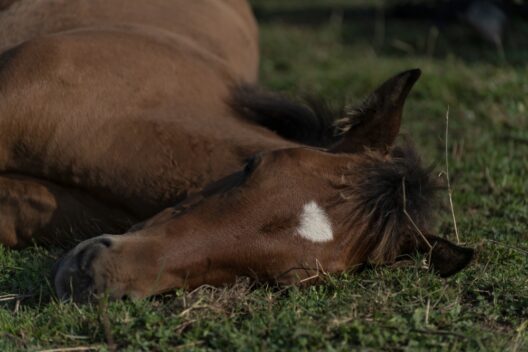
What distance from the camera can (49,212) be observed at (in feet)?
15.0

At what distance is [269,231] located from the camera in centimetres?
366

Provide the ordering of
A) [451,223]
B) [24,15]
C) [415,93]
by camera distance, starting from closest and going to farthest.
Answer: [451,223]
[24,15]
[415,93]

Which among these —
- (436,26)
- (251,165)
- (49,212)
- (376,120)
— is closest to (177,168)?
(251,165)

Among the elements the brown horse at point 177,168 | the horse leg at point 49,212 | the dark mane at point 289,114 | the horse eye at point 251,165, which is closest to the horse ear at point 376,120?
the brown horse at point 177,168

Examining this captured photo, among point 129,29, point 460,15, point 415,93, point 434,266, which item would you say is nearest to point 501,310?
point 434,266

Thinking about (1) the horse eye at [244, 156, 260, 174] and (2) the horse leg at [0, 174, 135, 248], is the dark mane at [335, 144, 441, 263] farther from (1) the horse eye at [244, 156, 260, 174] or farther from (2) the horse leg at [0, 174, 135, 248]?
(2) the horse leg at [0, 174, 135, 248]

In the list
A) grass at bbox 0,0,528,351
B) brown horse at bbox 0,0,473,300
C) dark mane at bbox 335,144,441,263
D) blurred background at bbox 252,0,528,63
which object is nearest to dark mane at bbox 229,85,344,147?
brown horse at bbox 0,0,473,300

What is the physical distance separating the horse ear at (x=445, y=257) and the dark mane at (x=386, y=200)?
0.08 meters

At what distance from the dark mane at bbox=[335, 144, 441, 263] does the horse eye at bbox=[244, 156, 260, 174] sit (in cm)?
36

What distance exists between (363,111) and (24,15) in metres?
2.54

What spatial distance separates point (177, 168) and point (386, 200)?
3.31 ft

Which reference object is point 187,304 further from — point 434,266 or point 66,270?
point 434,266

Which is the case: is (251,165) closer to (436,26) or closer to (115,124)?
(115,124)

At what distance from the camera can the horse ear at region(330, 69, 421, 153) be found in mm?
4055
